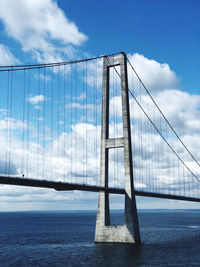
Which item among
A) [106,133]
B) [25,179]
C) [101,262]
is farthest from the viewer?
[106,133]

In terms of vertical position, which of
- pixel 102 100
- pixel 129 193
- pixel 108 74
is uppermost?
pixel 108 74

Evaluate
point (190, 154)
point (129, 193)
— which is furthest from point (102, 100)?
point (190, 154)

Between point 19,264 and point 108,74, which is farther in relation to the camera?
point 108,74

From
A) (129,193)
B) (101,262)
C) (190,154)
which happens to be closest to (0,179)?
(101,262)

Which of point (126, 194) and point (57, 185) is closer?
point (57, 185)

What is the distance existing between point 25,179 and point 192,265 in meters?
19.0

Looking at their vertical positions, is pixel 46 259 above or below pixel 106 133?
below

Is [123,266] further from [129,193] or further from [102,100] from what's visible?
[102,100]

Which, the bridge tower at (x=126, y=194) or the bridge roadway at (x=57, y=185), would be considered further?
the bridge tower at (x=126, y=194)

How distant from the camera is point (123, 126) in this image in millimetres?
A: 54062

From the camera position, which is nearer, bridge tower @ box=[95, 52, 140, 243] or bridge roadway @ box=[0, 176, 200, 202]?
bridge roadway @ box=[0, 176, 200, 202]

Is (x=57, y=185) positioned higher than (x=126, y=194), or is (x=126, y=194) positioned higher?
(x=57, y=185)

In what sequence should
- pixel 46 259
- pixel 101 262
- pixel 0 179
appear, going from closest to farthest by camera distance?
pixel 0 179 < pixel 101 262 < pixel 46 259

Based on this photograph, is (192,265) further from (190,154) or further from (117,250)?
(190,154)
